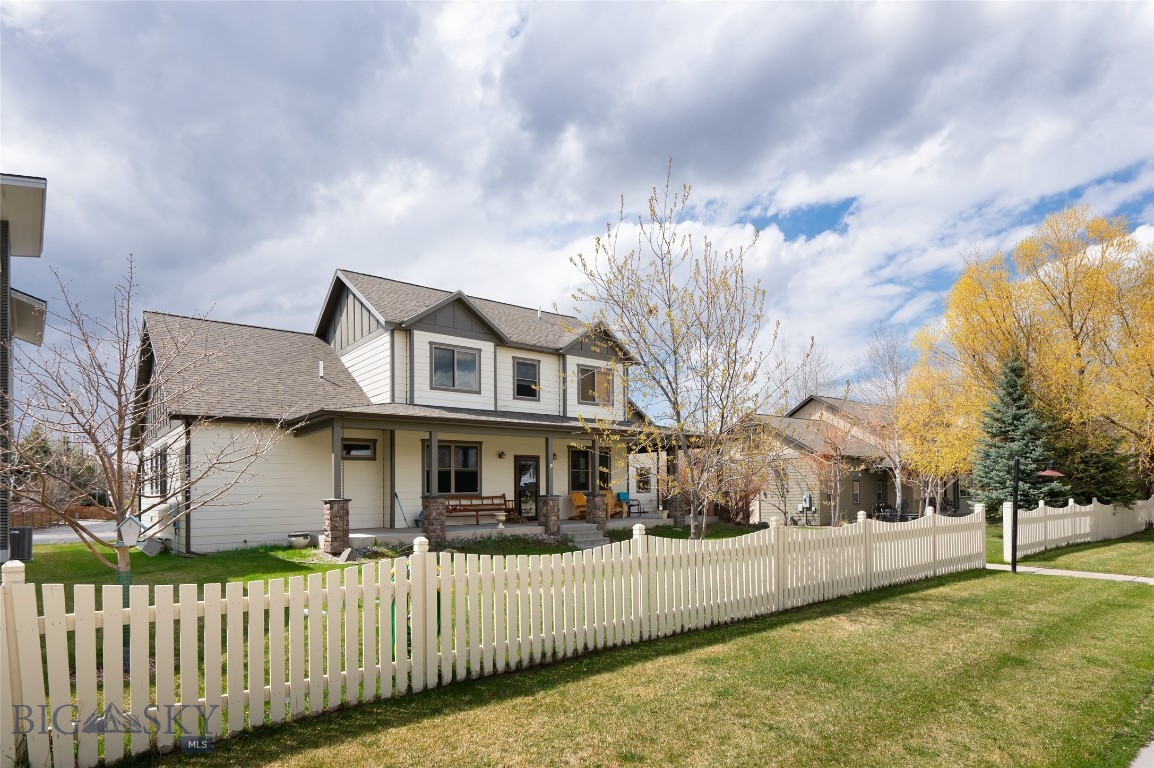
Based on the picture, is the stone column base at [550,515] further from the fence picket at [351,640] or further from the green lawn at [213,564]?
the fence picket at [351,640]

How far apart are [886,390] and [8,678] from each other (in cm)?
3572

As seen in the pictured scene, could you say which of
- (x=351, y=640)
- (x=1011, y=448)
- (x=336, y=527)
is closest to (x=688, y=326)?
(x=351, y=640)

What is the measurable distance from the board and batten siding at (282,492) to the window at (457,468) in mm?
1601

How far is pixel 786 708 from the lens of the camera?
505cm

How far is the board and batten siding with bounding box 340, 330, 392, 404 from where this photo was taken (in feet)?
59.3

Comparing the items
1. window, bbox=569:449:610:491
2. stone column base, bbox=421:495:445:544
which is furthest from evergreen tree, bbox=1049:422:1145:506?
stone column base, bbox=421:495:445:544

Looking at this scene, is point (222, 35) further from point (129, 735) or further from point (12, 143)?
point (129, 735)

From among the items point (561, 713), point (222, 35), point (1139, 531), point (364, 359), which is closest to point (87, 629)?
point (561, 713)

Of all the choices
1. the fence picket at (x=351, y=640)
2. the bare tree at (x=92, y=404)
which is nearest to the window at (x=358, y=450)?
the bare tree at (x=92, y=404)

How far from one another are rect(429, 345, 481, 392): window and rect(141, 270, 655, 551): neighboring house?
3cm

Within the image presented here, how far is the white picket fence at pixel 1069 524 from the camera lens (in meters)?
14.6

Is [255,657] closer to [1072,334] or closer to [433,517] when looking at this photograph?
[433,517]

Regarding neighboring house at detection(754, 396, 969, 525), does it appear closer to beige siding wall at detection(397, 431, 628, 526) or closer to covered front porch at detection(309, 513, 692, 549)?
beige siding wall at detection(397, 431, 628, 526)

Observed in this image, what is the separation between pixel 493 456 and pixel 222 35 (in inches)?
501
